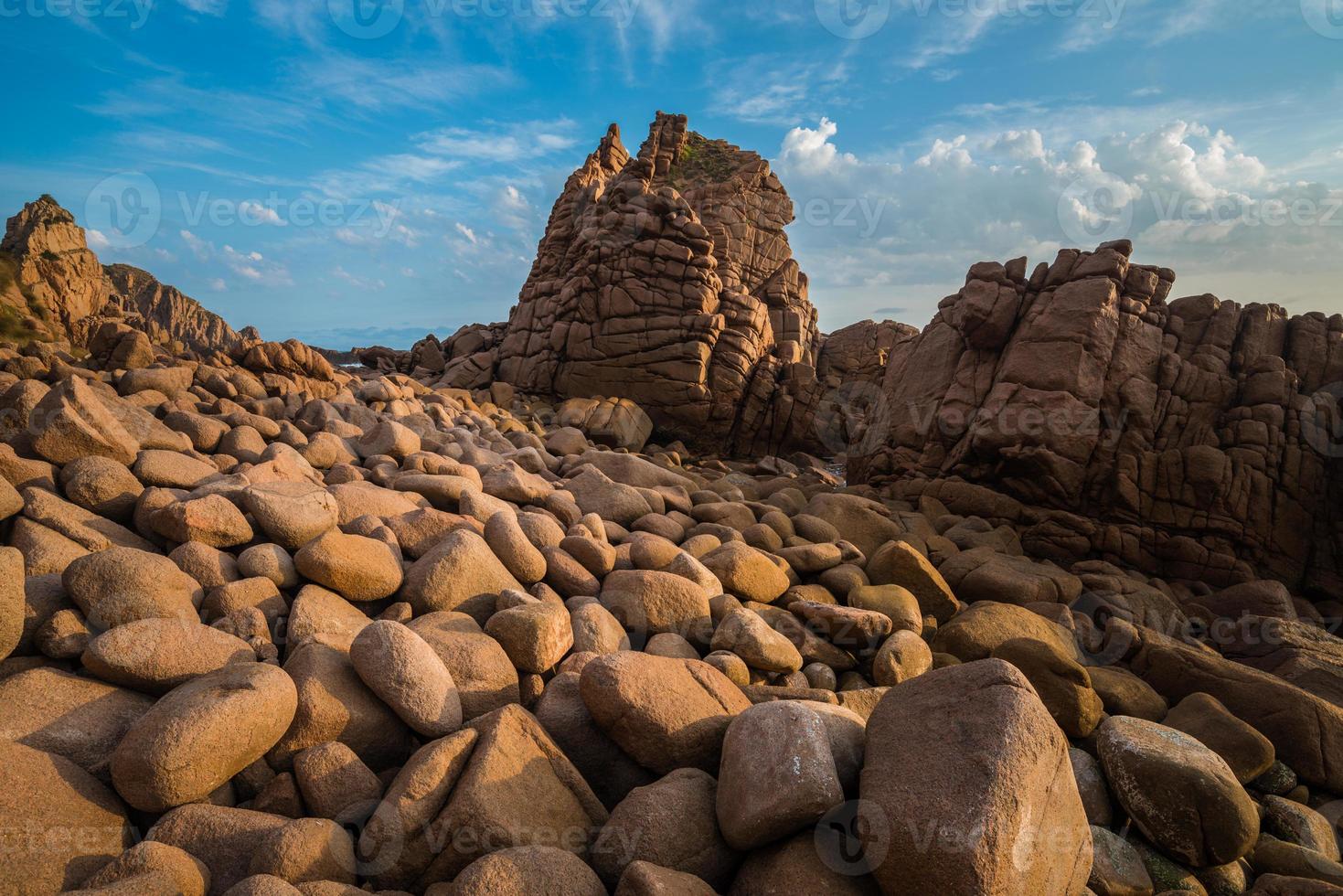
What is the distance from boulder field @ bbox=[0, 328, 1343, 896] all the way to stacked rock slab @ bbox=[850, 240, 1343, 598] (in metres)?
5.26

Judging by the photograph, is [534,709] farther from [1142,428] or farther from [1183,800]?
[1142,428]

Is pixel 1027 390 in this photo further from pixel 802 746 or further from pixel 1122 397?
pixel 802 746

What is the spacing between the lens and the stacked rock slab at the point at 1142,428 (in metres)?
12.6

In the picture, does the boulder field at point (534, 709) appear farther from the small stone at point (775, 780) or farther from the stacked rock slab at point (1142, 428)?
the stacked rock slab at point (1142, 428)

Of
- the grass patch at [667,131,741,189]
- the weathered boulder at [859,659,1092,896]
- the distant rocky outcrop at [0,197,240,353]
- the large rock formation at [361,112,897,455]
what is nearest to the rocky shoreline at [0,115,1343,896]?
the weathered boulder at [859,659,1092,896]

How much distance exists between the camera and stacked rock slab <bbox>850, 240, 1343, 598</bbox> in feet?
41.4

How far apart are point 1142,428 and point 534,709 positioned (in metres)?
14.2

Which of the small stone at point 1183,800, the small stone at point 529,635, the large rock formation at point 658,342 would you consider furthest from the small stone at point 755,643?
the large rock formation at point 658,342

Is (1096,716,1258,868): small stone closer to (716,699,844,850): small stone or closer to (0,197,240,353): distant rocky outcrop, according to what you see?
(716,699,844,850): small stone

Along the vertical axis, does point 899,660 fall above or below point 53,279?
below

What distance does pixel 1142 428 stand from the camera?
13414 millimetres

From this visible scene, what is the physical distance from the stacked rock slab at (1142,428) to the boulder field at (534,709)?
5.26 m

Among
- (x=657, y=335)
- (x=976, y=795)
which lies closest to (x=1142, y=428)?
(x=976, y=795)

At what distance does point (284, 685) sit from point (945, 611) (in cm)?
735
